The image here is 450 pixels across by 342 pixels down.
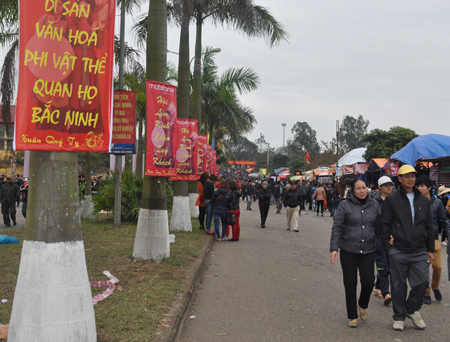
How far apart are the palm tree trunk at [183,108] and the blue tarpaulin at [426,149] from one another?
8801 millimetres

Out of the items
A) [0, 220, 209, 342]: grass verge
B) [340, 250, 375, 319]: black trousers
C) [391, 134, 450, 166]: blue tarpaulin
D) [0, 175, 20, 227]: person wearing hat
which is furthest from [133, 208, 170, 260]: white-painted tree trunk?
[391, 134, 450, 166]: blue tarpaulin

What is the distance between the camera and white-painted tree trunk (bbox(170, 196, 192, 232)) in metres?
13.7

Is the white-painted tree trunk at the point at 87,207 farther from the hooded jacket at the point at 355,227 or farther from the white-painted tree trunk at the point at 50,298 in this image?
the white-painted tree trunk at the point at 50,298

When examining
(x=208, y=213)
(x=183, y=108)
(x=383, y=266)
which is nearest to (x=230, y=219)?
(x=208, y=213)

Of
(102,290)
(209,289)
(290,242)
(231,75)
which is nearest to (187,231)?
(290,242)

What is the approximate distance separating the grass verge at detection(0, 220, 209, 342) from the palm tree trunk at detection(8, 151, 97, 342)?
0.68 metres

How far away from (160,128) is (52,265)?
5573 mm

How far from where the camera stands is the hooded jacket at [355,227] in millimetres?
5734

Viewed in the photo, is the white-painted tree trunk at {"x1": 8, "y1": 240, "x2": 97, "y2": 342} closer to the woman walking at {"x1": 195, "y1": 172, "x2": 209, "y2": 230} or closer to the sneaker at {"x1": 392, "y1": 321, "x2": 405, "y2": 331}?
the sneaker at {"x1": 392, "y1": 321, "x2": 405, "y2": 331}

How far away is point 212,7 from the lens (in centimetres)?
1644

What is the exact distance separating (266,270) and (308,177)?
3679 centimetres

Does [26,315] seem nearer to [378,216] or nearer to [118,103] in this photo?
[378,216]

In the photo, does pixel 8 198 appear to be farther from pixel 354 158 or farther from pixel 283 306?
pixel 354 158

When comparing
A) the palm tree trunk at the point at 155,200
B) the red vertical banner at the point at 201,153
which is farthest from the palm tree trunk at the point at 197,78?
the palm tree trunk at the point at 155,200
